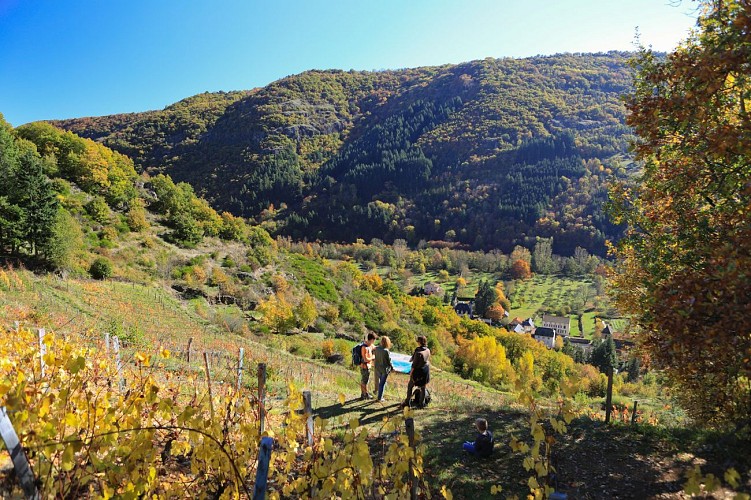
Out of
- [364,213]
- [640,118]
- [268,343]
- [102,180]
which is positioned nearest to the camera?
[640,118]

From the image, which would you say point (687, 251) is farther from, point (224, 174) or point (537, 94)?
point (537, 94)

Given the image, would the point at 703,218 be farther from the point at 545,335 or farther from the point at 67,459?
the point at 545,335

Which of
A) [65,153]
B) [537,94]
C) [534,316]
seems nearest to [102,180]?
[65,153]

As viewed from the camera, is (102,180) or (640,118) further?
(102,180)

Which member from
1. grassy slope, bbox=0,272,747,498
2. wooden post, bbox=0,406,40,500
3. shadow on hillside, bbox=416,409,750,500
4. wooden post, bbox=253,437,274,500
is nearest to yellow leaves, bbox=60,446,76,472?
wooden post, bbox=0,406,40,500

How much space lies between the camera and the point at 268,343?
21953mm

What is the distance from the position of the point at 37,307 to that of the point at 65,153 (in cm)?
2607

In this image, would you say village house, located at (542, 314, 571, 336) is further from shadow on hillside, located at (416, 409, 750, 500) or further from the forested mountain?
shadow on hillside, located at (416, 409, 750, 500)

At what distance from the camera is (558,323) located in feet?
276

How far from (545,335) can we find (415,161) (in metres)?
108

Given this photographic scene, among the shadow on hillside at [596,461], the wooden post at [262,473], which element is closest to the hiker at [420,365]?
the shadow on hillside at [596,461]

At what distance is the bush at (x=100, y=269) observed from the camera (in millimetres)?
23547

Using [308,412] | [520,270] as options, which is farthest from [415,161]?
[308,412]

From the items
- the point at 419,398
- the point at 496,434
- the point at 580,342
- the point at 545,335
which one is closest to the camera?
the point at 496,434
